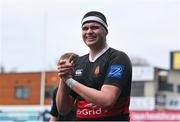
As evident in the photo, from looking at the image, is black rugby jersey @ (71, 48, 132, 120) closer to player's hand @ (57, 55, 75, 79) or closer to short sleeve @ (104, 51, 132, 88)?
short sleeve @ (104, 51, 132, 88)

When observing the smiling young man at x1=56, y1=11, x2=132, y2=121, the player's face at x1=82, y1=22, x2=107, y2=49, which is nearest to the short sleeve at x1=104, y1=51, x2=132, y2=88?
the smiling young man at x1=56, y1=11, x2=132, y2=121

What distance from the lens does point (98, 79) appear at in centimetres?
363

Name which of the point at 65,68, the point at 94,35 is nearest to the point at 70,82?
the point at 65,68

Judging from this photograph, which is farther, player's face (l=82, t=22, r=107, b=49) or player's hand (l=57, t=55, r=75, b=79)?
player's face (l=82, t=22, r=107, b=49)

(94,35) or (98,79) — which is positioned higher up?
(94,35)

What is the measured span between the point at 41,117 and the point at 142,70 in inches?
1367

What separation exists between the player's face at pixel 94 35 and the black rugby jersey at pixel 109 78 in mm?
97

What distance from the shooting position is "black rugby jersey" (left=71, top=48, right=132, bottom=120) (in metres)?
3.57

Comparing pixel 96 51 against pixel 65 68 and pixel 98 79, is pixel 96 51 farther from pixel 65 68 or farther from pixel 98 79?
pixel 65 68

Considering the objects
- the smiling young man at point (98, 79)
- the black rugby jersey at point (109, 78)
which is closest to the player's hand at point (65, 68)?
the smiling young man at point (98, 79)

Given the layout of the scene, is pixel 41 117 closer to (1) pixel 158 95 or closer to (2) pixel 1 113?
(2) pixel 1 113

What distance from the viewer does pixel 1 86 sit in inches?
2270

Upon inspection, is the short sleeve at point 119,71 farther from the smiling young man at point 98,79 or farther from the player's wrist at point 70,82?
the player's wrist at point 70,82

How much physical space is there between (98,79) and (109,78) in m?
0.10
